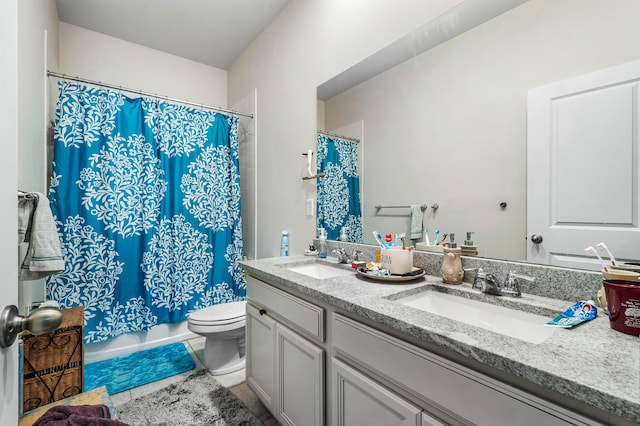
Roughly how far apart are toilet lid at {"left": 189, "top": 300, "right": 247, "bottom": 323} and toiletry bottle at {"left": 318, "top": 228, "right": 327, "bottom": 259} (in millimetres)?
692

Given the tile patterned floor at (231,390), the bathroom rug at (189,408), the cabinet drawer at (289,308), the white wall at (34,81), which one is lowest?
the tile patterned floor at (231,390)

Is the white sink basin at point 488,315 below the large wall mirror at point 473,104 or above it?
below

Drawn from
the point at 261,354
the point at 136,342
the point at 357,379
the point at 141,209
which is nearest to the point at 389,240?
the point at 357,379

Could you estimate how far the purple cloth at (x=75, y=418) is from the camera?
0.88 m

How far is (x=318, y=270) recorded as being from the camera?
177 centimetres

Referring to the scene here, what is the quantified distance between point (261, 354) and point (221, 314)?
0.63 meters

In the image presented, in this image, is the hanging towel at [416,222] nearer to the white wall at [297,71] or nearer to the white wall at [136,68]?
the white wall at [297,71]

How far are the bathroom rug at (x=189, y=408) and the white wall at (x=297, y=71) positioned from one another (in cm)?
103

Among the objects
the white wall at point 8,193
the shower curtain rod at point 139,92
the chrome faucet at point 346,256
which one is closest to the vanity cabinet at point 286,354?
the chrome faucet at point 346,256

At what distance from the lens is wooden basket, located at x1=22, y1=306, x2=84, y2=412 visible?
4.66ft

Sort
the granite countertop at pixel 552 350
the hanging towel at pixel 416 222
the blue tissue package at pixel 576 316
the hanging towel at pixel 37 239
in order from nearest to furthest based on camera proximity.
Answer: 1. the granite countertop at pixel 552 350
2. the blue tissue package at pixel 576 316
3. the hanging towel at pixel 37 239
4. the hanging towel at pixel 416 222

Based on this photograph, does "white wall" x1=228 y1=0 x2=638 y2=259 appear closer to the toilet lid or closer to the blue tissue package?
the blue tissue package

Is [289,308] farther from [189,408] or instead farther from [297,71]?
[297,71]

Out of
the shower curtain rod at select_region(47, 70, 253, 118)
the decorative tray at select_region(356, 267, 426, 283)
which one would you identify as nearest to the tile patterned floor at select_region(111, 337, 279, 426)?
the decorative tray at select_region(356, 267, 426, 283)
